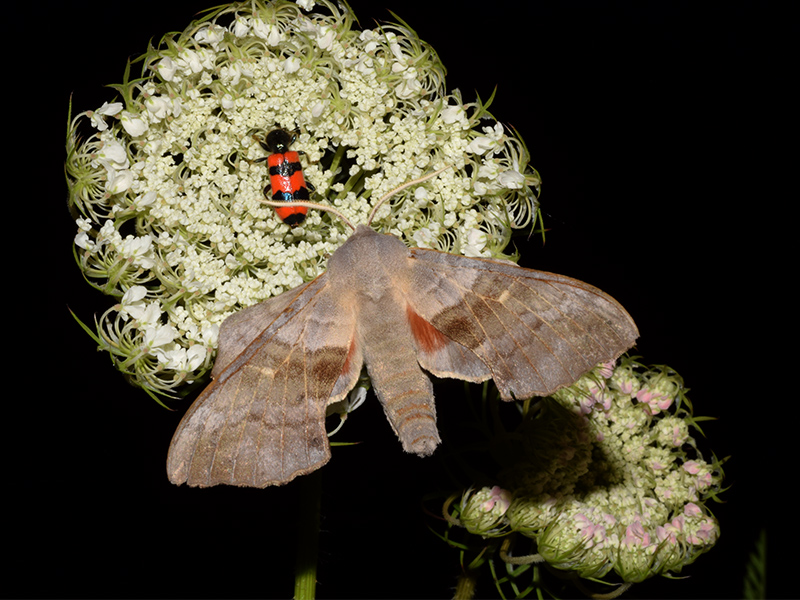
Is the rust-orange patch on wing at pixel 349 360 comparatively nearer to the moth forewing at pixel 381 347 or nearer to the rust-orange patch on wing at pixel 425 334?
the moth forewing at pixel 381 347

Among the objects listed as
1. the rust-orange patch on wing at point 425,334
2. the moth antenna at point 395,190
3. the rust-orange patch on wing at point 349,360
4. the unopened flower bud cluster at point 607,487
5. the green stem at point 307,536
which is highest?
the moth antenna at point 395,190

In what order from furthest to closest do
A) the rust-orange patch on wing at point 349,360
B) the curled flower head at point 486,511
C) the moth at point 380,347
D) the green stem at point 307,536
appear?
the curled flower head at point 486,511, the green stem at point 307,536, the rust-orange patch on wing at point 349,360, the moth at point 380,347

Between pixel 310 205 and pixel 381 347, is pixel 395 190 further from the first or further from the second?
pixel 381 347

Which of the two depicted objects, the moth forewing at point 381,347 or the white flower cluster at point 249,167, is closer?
the moth forewing at point 381,347

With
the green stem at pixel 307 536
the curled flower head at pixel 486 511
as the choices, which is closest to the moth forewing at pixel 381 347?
the green stem at pixel 307 536

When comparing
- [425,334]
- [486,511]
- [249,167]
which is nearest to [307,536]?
[486,511]

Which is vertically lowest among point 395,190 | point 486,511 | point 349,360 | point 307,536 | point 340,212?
point 307,536
